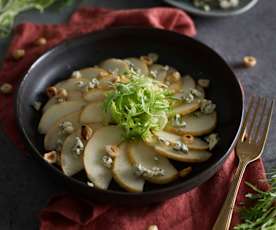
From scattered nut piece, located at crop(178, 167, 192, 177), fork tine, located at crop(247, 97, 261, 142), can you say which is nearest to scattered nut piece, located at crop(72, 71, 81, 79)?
scattered nut piece, located at crop(178, 167, 192, 177)

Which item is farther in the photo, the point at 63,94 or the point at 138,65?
the point at 138,65

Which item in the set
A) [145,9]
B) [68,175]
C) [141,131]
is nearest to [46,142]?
[68,175]

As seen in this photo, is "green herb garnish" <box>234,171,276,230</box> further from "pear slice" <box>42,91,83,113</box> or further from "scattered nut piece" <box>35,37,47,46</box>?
"scattered nut piece" <box>35,37,47,46</box>

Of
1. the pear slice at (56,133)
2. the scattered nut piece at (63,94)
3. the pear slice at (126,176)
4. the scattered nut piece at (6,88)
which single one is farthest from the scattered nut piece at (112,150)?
the scattered nut piece at (6,88)

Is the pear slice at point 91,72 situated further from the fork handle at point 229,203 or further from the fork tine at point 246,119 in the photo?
the fork handle at point 229,203

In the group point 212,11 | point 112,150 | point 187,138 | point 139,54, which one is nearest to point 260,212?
point 187,138

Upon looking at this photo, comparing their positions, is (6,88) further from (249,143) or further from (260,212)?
(260,212)
